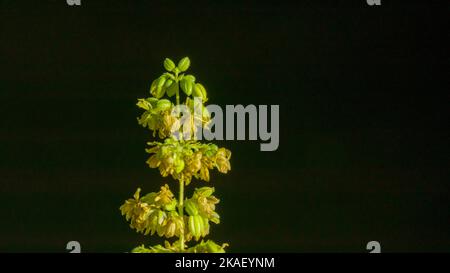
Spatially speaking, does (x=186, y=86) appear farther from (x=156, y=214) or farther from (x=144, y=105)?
(x=156, y=214)

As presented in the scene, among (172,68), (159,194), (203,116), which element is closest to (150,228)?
(159,194)

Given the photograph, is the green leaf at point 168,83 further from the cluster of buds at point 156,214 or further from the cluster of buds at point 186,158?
the cluster of buds at point 156,214

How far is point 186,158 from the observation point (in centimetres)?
350

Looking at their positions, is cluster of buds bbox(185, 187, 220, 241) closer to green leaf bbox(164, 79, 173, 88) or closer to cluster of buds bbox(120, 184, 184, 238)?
cluster of buds bbox(120, 184, 184, 238)

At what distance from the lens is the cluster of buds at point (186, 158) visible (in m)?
3.47

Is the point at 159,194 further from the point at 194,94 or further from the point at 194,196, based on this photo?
the point at 194,94

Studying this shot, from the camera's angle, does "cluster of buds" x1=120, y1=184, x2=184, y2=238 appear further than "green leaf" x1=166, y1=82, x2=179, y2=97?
No

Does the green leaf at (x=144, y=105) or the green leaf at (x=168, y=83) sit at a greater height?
the green leaf at (x=168, y=83)

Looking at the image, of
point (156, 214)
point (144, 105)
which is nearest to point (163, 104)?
point (144, 105)

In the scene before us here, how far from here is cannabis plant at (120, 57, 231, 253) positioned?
3.49 m

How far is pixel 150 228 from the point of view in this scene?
11.5 ft

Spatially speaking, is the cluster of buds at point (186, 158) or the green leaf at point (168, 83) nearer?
the cluster of buds at point (186, 158)
